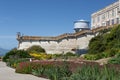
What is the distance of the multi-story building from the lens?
71450mm

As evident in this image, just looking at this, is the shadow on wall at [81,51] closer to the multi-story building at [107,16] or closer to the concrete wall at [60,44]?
the concrete wall at [60,44]

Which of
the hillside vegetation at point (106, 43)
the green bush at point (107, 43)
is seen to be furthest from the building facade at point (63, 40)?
the green bush at point (107, 43)

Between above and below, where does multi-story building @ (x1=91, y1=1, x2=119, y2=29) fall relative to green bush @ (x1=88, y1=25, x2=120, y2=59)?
above

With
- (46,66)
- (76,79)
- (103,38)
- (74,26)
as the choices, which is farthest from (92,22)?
(76,79)

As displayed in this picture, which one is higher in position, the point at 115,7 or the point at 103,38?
the point at 115,7

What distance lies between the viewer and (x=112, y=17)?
73.6m

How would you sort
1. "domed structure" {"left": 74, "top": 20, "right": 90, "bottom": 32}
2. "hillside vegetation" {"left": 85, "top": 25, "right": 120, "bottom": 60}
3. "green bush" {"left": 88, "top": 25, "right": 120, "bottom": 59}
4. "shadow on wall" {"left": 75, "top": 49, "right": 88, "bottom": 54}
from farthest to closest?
"domed structure" {"left": 74, "top": 20, "right": 90, "bottom": 32} → "shadow on wall" {"left": 75, "top": 49, "right": 88, "bottom": 54} → "green bush" {"left": 88, "top": 25, "right": 120, "bottom": 59} → "hillside vegetation" {"left": 85, "top": 25, "right": 120, "bottom": 60}

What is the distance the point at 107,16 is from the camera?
251 feet

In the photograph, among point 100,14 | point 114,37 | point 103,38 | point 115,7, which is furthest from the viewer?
point 100,14

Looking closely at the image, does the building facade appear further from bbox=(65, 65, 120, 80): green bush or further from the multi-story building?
bbox=(65, 65, 120, 80): green bush

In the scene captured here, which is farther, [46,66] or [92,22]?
[92,22]

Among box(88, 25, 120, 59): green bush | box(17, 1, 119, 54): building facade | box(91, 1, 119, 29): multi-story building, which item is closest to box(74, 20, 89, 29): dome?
box(91, 1, 119, 29): multi-story building

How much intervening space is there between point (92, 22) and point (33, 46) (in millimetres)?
22873

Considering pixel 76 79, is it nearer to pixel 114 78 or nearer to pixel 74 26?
pixel 114 78
